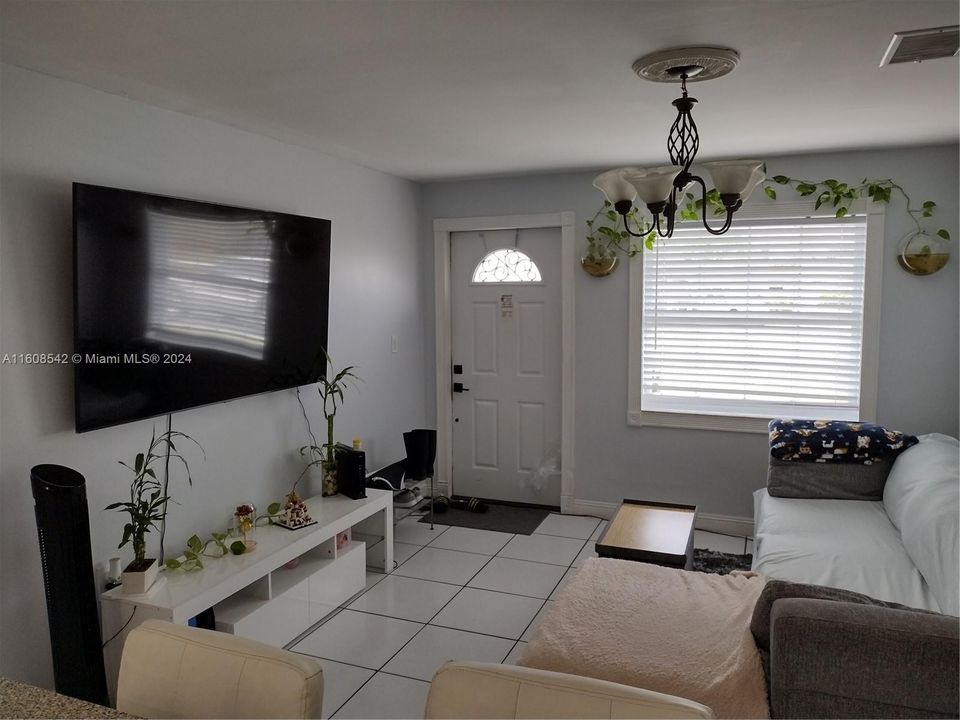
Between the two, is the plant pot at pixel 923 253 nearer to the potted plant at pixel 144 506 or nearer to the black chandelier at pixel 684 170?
the black chandelier at pixel 684 170

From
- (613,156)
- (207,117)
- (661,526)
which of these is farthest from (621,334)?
(207,117)

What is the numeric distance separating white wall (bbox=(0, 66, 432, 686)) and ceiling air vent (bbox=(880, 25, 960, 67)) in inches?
110

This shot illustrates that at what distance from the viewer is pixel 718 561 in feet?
13.8

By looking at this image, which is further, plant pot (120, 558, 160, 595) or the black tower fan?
plant pot (120, 558, 160, 595)

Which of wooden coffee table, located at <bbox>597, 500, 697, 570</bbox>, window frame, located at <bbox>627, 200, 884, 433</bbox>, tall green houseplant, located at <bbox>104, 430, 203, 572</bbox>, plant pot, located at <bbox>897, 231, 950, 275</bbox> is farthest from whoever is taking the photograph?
window frame, located at <bbox>627, 200, 884, 433</bbox>

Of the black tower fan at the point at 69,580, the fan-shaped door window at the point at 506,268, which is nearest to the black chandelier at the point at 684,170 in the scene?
the black tower fan at the point at 69,580

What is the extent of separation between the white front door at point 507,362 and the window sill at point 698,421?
2.03 feet

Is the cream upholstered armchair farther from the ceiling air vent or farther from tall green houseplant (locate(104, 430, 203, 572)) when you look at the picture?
the ceiling air vent

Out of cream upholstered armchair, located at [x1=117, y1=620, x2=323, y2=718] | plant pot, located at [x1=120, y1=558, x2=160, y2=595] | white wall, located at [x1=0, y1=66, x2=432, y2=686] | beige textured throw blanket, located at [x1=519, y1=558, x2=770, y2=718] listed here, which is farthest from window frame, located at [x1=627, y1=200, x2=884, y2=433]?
cream upholstered armchair, located at [x1=117, y1=620, x2=323, y2=718]

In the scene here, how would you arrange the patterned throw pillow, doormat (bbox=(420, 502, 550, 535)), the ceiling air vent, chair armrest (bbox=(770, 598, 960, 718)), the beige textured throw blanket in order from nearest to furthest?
chair armrest (bbox=(770, 598, 960, 718)) < the beige textured throw blanket < the ceiling air vent < the patterned throw pillow < doormat (bbox=(420, 502, 550, 535))

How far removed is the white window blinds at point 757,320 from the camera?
439 centimetres

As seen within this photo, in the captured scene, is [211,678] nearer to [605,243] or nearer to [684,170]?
[684,170]

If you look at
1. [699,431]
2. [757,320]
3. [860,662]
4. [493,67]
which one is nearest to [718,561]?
[699,431]

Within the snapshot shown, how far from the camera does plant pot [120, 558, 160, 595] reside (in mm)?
2725
